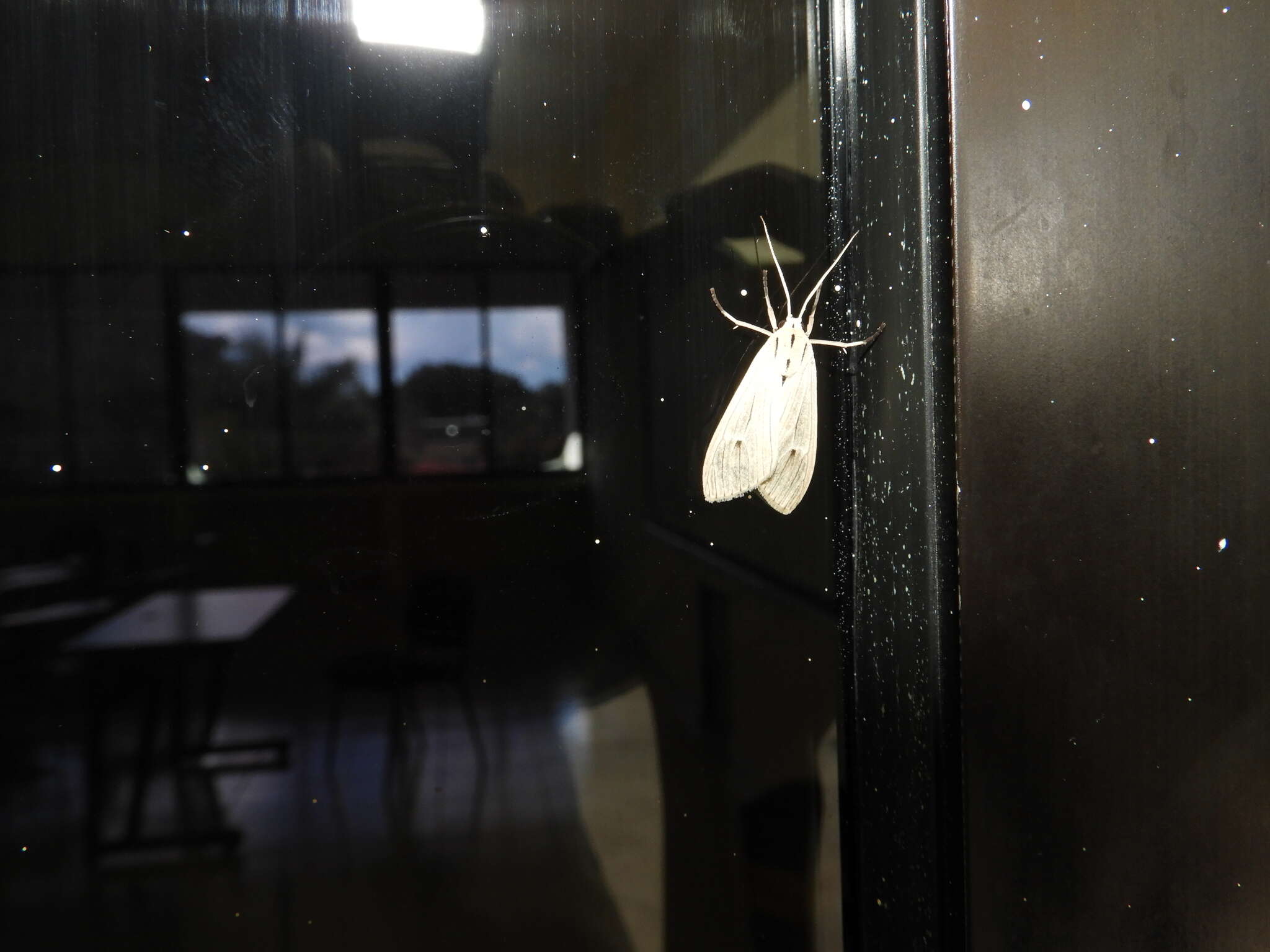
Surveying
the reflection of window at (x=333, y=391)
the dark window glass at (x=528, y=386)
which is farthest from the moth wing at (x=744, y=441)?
the reflection of window at (x=333, y=391)

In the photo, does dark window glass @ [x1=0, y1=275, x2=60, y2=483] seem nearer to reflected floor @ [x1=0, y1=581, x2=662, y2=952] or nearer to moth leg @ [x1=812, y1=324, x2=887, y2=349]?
reflected floor @ [x1=0, y1=581, x2=662, y2=952]

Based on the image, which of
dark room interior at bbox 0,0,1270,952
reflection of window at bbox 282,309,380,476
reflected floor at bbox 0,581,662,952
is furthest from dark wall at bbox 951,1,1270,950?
reflection of window at bbox 282,309,380,476

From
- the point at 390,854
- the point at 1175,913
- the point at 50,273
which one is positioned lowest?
the point at 1175,913

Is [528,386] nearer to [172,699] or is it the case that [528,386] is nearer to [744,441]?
[744,441]

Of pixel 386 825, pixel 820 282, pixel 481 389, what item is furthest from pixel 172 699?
pixel 820 282

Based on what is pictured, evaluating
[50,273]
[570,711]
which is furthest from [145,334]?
[570,711]

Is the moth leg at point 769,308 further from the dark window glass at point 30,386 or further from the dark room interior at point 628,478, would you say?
the dark window glass at point 30,386

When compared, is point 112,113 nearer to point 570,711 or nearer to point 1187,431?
point 570,711

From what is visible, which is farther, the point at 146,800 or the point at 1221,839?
the point at 1221,839
